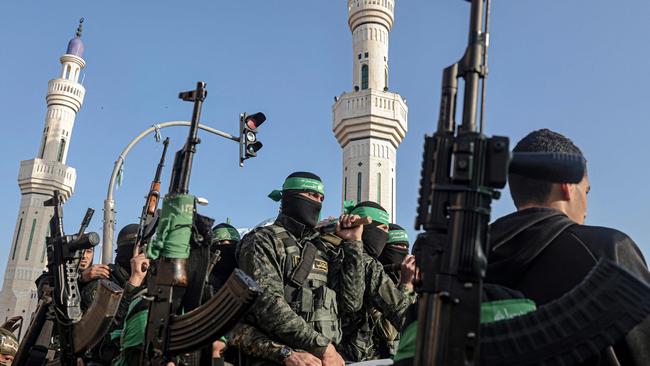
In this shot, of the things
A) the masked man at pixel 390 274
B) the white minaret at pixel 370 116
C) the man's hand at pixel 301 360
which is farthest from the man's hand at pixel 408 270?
the white minaret at pixel 370 116

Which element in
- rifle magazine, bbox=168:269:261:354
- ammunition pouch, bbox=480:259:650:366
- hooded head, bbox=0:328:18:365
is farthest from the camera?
hooded head, bbox=0:328:18:365

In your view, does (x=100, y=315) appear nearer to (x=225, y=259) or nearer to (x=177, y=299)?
(x=177, y=299)

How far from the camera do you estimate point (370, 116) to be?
27.6 metres

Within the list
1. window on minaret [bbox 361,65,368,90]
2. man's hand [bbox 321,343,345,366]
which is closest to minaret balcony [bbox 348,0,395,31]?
window on minaret [bbox 361,65,368,90]

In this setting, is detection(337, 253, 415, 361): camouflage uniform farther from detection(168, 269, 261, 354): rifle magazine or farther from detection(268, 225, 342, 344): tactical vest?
detection(168, 269, 261, 354): rifle magazine

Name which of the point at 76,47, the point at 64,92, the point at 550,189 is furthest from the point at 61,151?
the point at 550,189

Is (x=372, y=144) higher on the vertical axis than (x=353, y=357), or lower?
higher

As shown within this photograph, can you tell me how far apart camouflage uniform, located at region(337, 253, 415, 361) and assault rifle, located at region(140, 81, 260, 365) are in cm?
163

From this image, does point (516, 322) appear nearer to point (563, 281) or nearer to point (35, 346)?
point (563, 281)

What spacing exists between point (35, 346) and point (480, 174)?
14.1 ft

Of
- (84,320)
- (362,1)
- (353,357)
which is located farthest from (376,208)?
(362,1)

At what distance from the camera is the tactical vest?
151 inches

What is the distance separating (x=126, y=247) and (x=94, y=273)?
0.46m

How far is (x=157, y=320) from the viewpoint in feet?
9.82
